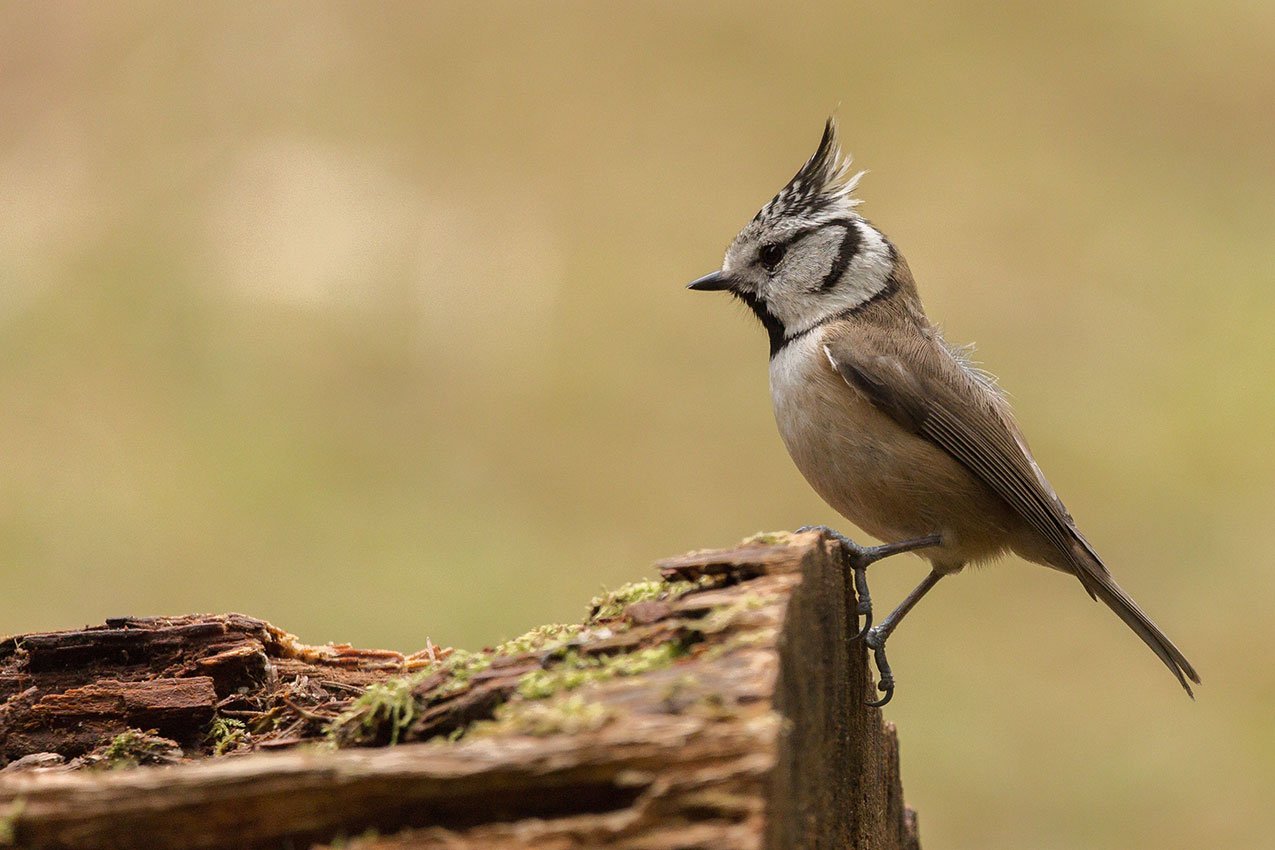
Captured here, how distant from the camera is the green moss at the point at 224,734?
2.67m

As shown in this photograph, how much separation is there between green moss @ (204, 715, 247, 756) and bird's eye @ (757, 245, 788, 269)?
2648 mm

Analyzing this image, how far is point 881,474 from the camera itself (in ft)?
12.6

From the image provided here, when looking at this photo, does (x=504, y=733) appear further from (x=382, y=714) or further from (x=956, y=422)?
(x=956, y=422)

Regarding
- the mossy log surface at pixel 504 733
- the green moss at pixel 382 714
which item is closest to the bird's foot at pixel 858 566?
the mossy log surface at pixel 504 733

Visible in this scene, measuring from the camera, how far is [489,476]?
26.1 ft

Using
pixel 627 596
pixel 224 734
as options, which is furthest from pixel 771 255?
pixel 224 734

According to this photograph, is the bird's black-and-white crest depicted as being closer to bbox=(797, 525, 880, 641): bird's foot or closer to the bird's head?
the bird's head

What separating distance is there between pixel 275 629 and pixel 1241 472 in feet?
22.0

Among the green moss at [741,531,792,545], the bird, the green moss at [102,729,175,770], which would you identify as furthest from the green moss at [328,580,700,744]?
the bird

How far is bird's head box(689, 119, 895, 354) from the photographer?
4.41 m

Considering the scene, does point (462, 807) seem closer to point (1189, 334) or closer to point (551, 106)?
point (1189, 334)

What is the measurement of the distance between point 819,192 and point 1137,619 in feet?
6.19

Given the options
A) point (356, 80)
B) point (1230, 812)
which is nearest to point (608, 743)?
point (1230, 812)

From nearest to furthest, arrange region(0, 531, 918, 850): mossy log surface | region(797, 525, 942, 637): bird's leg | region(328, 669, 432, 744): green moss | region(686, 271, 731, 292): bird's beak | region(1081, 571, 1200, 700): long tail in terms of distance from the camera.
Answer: region(0, 531, 918, 850): mossy log surface → region(328, 669, 432, 744): green moss → region(797, 525, 942, 637): bird's leg → region(1081, 571, 1200, 700): long tail → region(686, 271, 731, 292): bird's beak
